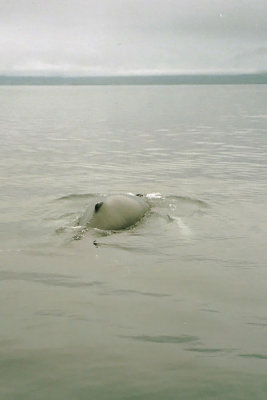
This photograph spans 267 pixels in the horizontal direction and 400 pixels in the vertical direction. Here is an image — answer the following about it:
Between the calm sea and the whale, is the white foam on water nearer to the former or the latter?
the calm sea

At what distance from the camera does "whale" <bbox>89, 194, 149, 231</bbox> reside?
13719mm

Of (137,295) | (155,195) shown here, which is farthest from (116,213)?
(155,195)

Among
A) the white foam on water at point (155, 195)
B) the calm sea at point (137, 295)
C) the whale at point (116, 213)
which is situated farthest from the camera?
the white foam on water at point (155, 195)

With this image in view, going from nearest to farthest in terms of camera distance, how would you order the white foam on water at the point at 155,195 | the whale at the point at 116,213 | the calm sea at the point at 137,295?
1. the calm sea at the point at 137,295
2. the whale at the point at 116,213
3. the white foam on water at the point at 155,195

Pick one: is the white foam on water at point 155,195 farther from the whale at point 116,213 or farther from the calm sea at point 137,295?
the whale at point 116,213

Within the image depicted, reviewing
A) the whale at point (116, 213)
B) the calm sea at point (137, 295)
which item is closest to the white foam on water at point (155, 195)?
the calm sea at point (137, 295)

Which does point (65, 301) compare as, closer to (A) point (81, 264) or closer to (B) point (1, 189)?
(A) point (81, 264)

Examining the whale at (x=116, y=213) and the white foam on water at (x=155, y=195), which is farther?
the white foam on water at (x=155, y=195)

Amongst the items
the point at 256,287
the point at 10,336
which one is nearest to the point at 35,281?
the point at 10,336

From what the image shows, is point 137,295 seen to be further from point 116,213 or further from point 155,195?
point 155,195

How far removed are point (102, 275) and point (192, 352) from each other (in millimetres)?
3708

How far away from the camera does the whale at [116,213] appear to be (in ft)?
45.0

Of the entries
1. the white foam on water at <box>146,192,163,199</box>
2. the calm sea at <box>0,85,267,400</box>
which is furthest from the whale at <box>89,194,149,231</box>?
the white foam on water at <box>146,192,163,199</box>

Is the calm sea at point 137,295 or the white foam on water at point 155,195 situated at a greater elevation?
the white foam on water at point 155,195
